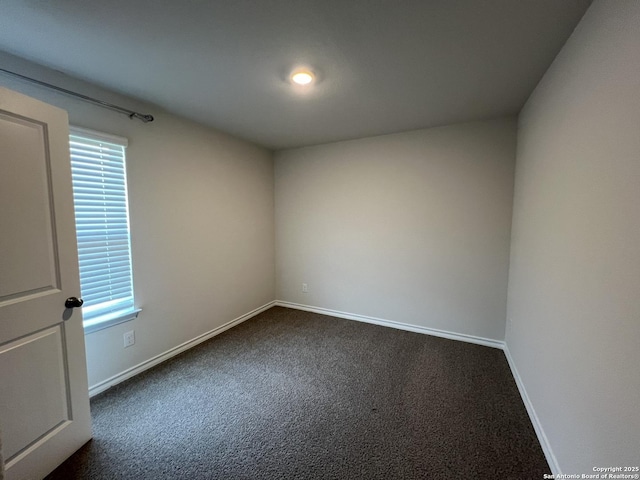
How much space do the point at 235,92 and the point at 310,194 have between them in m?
1.82

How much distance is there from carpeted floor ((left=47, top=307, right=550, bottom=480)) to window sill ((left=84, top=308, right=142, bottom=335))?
20.7 inches

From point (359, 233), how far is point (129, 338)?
2666 millimetres

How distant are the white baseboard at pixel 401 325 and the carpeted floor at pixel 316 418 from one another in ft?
0.37

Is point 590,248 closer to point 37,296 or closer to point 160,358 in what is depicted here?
point 37,296

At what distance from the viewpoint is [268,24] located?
53.9 inches

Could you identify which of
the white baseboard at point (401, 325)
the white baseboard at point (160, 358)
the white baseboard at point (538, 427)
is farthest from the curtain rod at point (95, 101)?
the white baseboard at point (538, 427)

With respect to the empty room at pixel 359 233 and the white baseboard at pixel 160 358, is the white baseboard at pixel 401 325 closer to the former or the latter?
the empty room at pixel 359 233

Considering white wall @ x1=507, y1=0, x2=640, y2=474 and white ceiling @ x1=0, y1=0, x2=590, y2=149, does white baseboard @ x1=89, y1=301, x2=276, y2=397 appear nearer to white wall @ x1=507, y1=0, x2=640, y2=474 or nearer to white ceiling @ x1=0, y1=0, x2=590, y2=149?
white ceiling @ x1=0, y1=0, x2=590, y2=149

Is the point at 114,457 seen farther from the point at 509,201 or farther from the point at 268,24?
the point at 509,201

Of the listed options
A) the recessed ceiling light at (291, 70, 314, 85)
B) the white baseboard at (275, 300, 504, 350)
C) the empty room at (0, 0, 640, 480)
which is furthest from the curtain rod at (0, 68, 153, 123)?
the white baseboard at (275, 300, 504, 350)

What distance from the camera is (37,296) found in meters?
1.39

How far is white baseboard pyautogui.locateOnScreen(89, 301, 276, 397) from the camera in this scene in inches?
82.7

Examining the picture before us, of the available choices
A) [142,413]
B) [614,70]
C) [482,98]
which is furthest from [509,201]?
[142,413]

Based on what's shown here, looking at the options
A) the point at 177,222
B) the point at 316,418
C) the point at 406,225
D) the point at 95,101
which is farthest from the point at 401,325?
the point at 95,101
